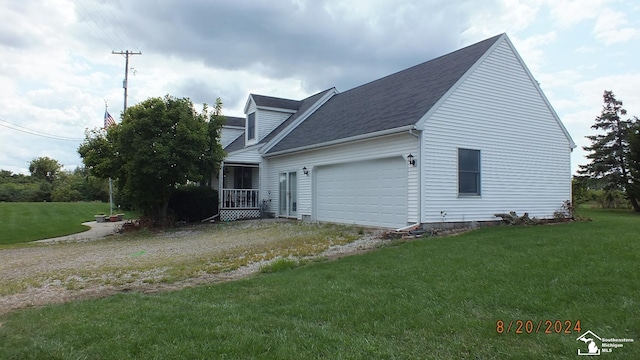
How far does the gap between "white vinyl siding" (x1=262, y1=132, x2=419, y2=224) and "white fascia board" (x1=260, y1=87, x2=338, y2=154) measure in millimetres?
645

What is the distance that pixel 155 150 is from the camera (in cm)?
1493

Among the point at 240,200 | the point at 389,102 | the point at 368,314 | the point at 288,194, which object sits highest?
the point at 389,102

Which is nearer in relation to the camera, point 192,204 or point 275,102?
point 192,204

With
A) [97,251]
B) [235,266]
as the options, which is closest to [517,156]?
[235,266]

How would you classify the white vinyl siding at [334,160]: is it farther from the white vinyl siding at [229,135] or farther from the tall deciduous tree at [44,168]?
the tall deciduous tree at [44,168]

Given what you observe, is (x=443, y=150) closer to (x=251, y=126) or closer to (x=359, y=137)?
(x=359, y=137)

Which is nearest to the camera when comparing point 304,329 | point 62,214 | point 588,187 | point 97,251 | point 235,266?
point 304,329

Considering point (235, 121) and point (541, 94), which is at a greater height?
point (235, 121)

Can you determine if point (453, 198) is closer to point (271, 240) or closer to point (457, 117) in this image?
point (457, 117)

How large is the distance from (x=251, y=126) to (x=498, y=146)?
45.1 feet

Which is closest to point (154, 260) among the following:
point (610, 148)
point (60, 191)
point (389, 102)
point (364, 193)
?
point (364, 193)

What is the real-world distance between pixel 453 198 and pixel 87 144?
566 inches

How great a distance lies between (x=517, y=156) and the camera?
535 inches
